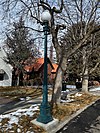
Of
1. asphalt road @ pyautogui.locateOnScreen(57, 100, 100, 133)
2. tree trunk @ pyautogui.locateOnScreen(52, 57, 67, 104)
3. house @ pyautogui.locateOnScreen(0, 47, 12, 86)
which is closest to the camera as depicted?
asphalt road @ pyautogui.locateOnScreen(57, 100, 100, 133)

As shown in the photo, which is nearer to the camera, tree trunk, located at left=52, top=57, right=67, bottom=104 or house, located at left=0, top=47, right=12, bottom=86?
tree trunk, located at left=52, top=57, right=67, bottom=104

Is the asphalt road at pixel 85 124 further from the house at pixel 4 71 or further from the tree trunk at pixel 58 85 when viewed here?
the house at pixel 4 71

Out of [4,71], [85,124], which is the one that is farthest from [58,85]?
[4,71]

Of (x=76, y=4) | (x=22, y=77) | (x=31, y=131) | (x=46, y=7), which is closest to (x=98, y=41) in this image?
(x=76, y=4)

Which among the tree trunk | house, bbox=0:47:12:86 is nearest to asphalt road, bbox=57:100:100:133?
the tree trunk

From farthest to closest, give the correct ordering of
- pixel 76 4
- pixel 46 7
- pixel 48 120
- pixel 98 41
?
pixel 98 41
pixel 76 4
pixel 46 7
pixel 48 120

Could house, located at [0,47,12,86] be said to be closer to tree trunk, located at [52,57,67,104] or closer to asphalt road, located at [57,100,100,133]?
tree trunk, located at [52,57,67,104]

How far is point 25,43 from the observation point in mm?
31875

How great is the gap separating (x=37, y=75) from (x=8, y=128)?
3277 centimetres

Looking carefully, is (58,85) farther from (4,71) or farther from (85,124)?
(4,71)

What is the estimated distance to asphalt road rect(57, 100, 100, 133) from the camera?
8141mm

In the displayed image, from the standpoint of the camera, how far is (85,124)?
29.5 ft

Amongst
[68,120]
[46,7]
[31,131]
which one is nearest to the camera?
A: [31,131]

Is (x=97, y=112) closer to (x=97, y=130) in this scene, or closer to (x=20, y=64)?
(x=97, y=130)
